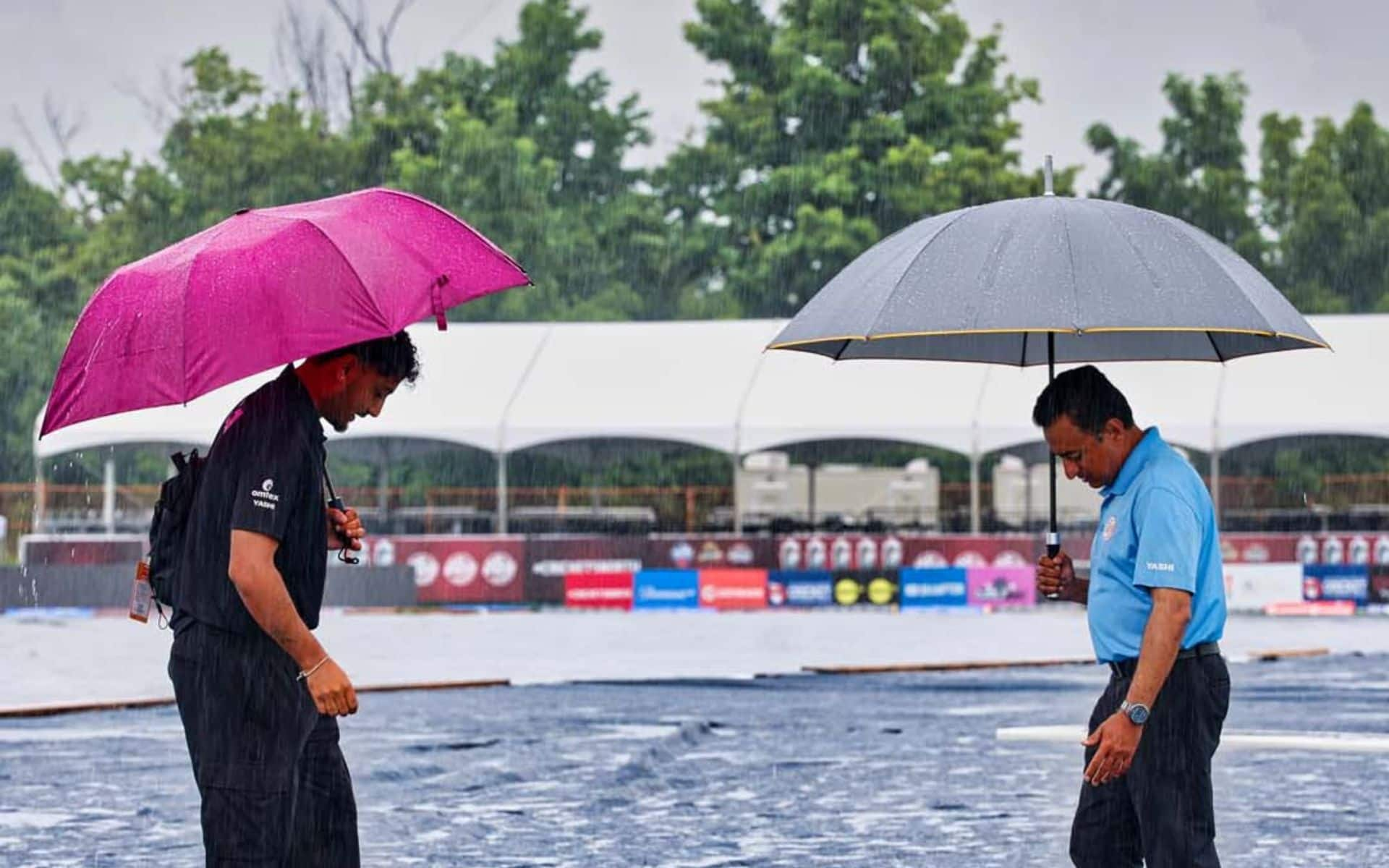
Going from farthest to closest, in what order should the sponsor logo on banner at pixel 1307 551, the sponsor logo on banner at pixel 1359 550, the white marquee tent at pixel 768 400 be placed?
the white marquee tent at pixel 768 400
the sponsor logo on banner at pixel 1307 551
the sponsor logo on banner at pixel 1359 550

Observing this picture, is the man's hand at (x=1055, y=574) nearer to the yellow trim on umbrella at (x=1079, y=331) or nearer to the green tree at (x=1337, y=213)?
the yellow trim on umbrella at (x=1079, y=331)

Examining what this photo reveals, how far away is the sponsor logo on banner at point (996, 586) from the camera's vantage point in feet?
95.7

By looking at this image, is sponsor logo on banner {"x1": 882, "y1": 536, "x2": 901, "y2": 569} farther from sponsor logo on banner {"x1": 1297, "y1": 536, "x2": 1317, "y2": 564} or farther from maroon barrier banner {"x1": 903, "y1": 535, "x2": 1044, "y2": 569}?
sponsor logo on banner {"x1": 1297, "y1": 536, "x2": 1317, "y2": 564}

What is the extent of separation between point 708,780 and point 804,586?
61.0ft

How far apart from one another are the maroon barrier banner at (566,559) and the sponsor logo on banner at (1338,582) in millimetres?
8630

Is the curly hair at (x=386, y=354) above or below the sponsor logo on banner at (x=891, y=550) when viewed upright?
above

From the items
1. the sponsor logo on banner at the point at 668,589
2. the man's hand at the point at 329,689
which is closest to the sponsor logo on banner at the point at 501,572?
the sponsor logo on banner at the point at 668,589

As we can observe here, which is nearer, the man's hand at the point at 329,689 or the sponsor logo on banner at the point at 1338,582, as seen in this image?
the man's hand at the point at 329,689

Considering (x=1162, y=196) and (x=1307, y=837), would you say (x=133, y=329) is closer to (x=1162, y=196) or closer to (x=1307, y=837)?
(x=1307, y=837)

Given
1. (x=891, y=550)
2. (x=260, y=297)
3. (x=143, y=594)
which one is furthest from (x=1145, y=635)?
(x=891, y=550)

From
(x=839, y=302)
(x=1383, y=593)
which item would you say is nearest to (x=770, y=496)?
(x=1383, y=593)

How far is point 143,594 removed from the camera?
4.88m

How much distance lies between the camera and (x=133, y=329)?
4918 millimetres

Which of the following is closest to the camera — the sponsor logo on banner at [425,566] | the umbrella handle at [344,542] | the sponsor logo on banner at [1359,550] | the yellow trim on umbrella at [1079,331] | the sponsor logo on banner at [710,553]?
the umbrella handle at [344,542]
